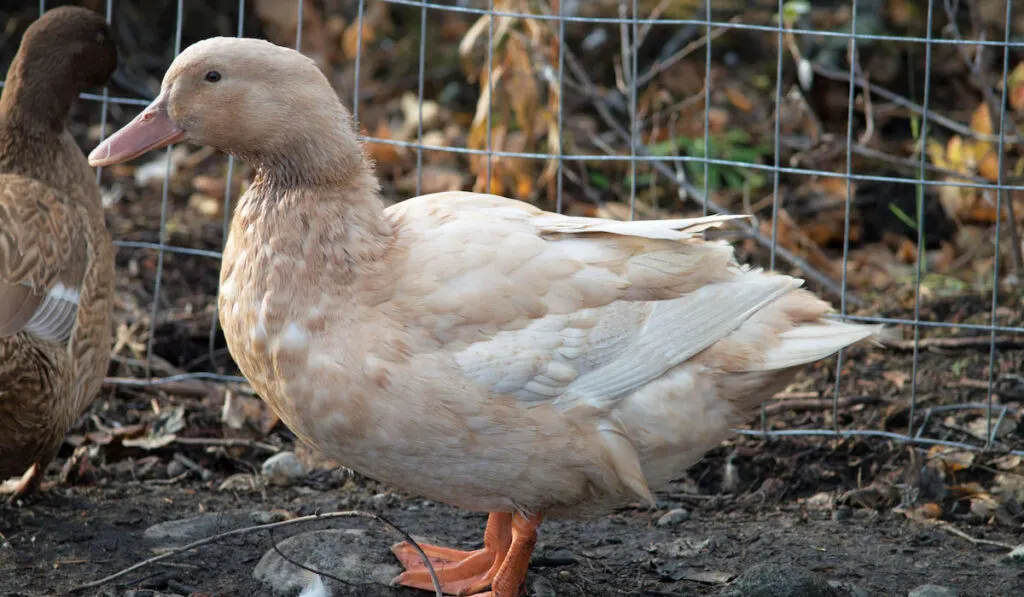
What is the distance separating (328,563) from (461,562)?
0.35m

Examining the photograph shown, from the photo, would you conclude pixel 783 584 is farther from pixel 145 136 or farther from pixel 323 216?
pixel 145 136

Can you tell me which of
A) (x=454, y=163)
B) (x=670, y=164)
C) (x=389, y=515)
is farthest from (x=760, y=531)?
(x=454, y=163)

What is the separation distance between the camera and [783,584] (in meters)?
2.99

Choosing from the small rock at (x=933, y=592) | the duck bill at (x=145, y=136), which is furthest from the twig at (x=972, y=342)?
the duck bill at (x=145, y=136)

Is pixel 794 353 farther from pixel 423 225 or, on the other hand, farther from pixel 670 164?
pixel 670 164

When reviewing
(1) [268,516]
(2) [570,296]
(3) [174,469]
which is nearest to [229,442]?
(3) [174,469]

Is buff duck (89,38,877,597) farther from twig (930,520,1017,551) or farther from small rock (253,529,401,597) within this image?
twig (930,520,1017,551)

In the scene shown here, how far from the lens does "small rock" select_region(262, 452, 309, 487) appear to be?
12.8 feet

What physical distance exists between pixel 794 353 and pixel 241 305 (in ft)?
4.31

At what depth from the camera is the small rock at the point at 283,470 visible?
3900 mm

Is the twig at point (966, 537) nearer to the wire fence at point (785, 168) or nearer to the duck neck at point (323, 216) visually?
the wire fence at point (785, 168)

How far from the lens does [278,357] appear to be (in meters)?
2.78

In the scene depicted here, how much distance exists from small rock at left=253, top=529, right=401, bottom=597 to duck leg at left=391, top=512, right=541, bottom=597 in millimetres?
52

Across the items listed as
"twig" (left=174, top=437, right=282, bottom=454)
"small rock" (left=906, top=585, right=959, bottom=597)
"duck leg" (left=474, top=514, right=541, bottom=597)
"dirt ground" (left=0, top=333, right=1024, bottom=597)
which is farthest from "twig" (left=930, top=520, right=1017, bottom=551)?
"twig" (left=174, top=437, right=282, bottom=454)
